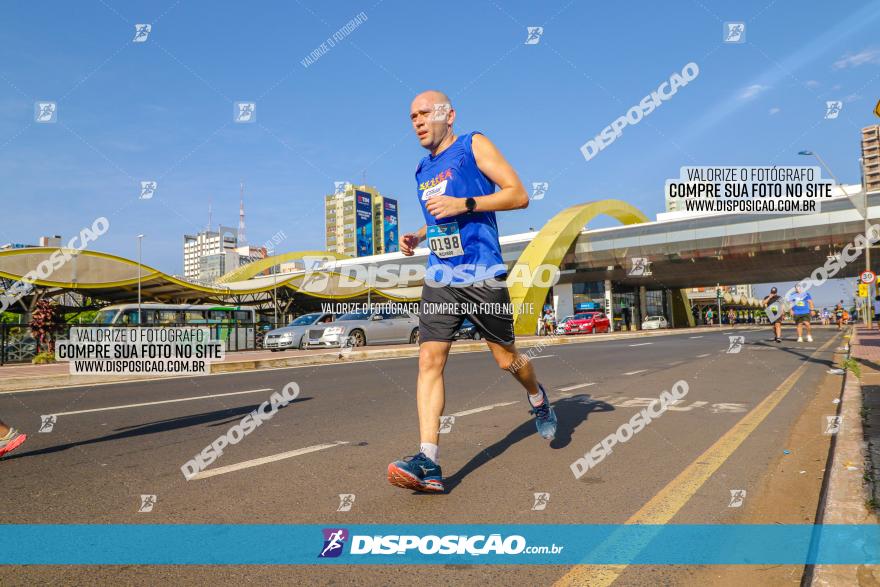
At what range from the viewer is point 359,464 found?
3.73 meters

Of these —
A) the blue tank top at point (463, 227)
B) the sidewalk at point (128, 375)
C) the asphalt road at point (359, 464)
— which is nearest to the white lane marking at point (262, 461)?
the asphalt road at point (359, 464)

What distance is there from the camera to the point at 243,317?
37812 mm

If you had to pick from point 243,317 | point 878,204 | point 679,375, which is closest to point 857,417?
point 679,375

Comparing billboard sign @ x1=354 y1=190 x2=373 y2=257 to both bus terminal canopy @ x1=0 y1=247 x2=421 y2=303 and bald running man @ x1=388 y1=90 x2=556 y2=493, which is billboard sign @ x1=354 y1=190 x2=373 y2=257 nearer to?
bus terminal canopy @ x1=0 y1=247 x2=421 y2=303

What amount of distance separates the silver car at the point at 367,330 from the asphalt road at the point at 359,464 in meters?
11.6

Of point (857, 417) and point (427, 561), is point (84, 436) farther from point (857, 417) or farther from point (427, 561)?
point (857, 417)

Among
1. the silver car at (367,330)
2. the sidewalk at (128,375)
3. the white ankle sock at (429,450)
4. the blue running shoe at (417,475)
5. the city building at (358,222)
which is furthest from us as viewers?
the city building at (358,222)

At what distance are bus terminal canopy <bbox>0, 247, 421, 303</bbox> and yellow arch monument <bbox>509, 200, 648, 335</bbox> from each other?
38.2 ft

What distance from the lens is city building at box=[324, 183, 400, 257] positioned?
16362 cm

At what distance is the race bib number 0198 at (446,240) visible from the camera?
337cm

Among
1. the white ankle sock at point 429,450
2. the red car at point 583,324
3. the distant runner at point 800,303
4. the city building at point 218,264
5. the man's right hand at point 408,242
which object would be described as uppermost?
the city building at point 218,264

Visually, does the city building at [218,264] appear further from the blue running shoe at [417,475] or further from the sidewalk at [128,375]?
the blue running shoe at [417,475]

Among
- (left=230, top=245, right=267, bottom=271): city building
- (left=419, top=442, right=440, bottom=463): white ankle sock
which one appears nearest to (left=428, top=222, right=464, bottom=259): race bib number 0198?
(left=419, top=442, right=440, bottom=463): white ankle sock

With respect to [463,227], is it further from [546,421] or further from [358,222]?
[358,222]
